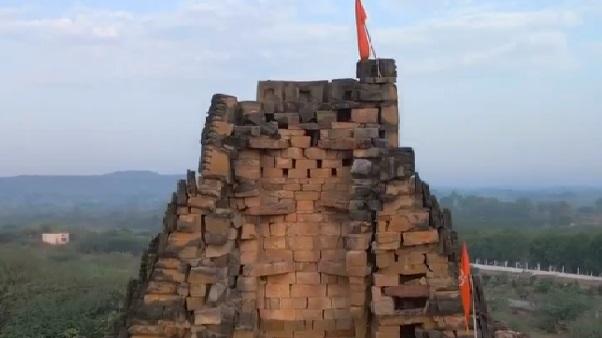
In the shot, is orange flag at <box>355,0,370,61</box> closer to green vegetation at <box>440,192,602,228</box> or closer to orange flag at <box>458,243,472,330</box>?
orange flag at <box>458,243,472,330</box>

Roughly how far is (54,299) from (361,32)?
35.0 m

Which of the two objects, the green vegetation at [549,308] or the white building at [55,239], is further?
the white building at [55,239]

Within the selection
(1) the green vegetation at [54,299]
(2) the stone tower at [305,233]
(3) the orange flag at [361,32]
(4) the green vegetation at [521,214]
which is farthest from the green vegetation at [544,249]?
(4) the green vegetation at [521,214]

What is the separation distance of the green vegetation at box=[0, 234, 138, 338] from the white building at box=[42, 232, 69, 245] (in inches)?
1454

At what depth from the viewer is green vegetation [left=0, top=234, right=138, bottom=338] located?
33812mm

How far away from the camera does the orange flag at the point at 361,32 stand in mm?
9312

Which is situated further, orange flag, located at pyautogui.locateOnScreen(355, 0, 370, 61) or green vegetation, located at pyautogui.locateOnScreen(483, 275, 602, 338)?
green vegetation, located at pyautogui.locateOnScreen(483, 275, 602, 338)

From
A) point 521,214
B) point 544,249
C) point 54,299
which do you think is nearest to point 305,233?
point 54,299

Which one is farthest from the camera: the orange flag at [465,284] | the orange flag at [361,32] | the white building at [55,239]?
the white building at [55,239]

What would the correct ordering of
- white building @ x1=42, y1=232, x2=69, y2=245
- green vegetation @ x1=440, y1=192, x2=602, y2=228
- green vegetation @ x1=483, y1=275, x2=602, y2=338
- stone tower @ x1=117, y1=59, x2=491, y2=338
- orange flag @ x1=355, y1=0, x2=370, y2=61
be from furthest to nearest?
green vegetation @ x1=440, y1=192, x2=602, y2=228
white building @ x1=42, y1=232, x2=69, y2=245
green vegetation @ x1=483, y1=275, x2=602, y2=338
orange flag @ x1=355, y1=0, x2=370, y2=61
stone tower @ x1=117, y1=59, x2=491, y2=338

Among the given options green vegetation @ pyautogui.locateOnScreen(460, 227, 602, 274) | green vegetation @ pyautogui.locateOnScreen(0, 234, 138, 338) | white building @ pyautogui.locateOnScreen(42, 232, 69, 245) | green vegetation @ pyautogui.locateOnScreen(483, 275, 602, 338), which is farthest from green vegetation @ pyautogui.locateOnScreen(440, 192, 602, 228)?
green vegetation @ pyautogui.locateOnScreen(0, 234, 138, 338)

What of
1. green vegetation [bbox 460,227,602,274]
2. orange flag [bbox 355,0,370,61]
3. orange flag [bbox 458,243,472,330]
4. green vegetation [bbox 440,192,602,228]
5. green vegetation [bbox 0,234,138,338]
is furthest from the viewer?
green vegetation [bbox 440,192,602,228]

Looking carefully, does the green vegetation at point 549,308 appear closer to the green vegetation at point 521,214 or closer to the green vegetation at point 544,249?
the green vegetation at point 544,249

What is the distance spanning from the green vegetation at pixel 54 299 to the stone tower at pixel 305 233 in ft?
70.5
